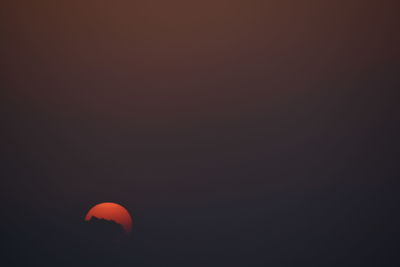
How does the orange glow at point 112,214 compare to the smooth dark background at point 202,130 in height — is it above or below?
below

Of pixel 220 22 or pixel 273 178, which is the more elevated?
pixel 220 22

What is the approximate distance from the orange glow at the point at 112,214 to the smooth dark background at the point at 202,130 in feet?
0.46

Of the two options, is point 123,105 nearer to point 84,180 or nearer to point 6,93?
point 84,180

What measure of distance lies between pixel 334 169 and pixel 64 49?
437 cm

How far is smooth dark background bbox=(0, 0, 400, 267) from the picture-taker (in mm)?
5812

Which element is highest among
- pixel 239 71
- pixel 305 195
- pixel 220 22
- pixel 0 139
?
pixel 220 22

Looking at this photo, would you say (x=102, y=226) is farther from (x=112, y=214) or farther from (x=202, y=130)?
(x=202, y=130)

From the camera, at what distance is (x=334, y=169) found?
19.5 feet

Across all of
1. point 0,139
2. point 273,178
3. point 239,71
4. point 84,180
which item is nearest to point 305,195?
point 273,178

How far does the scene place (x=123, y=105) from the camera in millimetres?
6043

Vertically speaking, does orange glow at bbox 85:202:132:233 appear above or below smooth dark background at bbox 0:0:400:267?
below

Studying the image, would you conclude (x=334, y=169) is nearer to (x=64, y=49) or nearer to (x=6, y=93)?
(x=64, y=49)

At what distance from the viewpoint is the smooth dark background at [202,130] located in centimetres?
581

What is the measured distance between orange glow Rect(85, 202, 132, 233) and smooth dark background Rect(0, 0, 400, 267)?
5.5 inches
